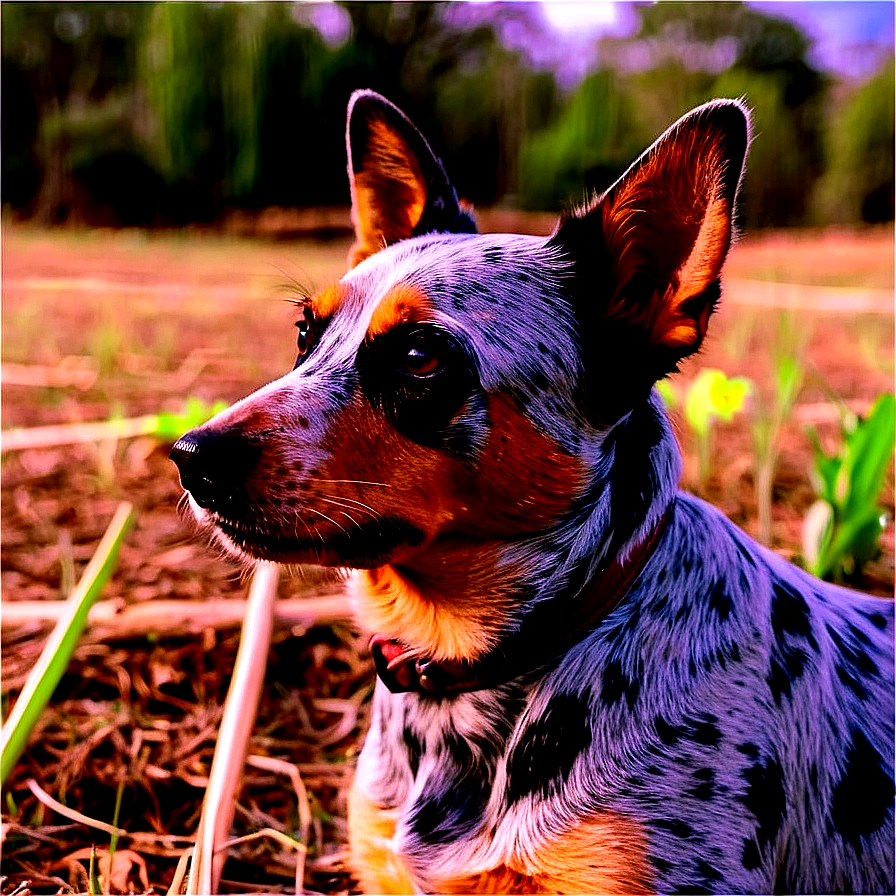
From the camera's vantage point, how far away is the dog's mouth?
69.9 inches

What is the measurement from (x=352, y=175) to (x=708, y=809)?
5.27 ft

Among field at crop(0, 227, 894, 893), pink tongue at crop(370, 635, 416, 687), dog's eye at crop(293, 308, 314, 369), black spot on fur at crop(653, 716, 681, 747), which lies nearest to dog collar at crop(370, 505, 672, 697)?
pink tongue at crop(370, 635, 416, 687)

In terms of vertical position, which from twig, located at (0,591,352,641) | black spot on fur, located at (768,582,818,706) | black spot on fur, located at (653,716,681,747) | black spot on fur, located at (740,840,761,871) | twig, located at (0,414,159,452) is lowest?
twig, located at (0,414,159,452)

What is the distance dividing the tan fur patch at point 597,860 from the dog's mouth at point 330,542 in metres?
0.63

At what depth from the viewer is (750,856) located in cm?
180

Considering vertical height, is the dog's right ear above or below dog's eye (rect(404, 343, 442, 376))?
above

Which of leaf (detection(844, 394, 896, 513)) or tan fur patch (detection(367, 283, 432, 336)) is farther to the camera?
leaf (detection(844, 394, 896, 513))

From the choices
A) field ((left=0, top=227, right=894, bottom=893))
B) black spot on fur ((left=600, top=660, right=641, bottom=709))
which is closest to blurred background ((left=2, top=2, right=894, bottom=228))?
field ((left=0, top=227, right=894, bottom=893))

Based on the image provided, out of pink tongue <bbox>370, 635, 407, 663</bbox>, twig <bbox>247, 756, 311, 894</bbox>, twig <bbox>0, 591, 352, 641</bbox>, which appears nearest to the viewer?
pink tongue <bbox>370, 635, 407, 663</bbox>

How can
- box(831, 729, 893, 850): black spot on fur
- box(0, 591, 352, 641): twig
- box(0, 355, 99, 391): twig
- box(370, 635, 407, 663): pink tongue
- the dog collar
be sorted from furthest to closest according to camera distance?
1. box(0, 355, 99, 391): twig
2. box(0, 591, 352, 641): twig
3. box(370, 635, 407, 663): pink tongue
4. box(831, 729, 893, 850): black spot on fur
5. the dog collar

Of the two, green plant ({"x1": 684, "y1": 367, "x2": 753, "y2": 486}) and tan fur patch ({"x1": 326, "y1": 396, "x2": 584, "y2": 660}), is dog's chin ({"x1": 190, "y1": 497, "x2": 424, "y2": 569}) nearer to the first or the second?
tan fur patch ({"x1": 326, "y1": 396, "x2": 584, "y2": 660})

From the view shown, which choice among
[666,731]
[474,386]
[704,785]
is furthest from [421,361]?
[704,785]

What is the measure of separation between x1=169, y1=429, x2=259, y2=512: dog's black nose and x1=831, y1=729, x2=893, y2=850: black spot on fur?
4.67ft

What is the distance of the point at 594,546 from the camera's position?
1.95 m
